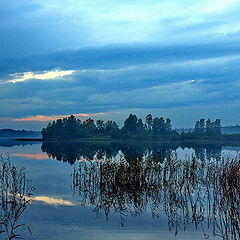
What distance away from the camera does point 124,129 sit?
119062 millimetres

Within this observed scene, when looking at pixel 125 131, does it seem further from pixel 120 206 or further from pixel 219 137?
pixel 120 206

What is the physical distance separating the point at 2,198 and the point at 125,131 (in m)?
104

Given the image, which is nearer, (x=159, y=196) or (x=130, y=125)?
(x=159, y=196)

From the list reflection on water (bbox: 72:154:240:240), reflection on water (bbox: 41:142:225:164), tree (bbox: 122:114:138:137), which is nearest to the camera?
reflection on water (bbox: 72:154:240:240)

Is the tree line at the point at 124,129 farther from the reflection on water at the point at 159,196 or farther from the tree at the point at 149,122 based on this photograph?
the reflection on water at the point at 159,196

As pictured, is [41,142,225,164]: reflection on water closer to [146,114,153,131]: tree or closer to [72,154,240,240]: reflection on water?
[72,154,240,240]: reflection on water

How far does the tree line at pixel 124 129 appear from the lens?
118812mm

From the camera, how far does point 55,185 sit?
74.1 feet

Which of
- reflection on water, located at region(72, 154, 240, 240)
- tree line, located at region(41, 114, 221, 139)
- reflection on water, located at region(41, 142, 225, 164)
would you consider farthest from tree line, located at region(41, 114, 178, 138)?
reflection on water, located at region(72, 154, 240, 240)

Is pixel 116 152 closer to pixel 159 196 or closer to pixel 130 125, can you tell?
pixel 159 196

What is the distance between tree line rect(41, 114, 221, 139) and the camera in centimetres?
11881

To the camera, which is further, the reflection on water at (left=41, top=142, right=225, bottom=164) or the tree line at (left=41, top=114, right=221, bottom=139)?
the tree line at (left=41, top=114, right=221, bottom=139)

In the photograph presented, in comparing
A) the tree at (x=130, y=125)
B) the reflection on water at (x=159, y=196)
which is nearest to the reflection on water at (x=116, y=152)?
the reflection on water at (x=159, y=196)

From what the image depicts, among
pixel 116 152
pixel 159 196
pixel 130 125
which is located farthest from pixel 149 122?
pixel 159 196
